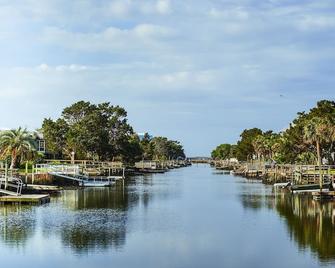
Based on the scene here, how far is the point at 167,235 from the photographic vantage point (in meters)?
37.2

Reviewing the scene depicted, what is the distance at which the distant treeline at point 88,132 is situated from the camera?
12331cm

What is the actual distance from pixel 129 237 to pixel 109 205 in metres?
20.4

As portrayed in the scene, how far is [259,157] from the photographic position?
16500cm

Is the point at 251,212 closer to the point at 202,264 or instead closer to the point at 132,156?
the point at 202,264

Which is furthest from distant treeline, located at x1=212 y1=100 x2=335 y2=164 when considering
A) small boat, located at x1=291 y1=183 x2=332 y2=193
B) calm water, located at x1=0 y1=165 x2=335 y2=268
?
calm water, located at x1=0 y1=165 x2=335 y2=268

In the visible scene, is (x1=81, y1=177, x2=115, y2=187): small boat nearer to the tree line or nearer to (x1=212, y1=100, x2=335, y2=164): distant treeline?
the tree line

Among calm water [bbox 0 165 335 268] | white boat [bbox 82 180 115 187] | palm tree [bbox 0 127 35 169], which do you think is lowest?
calm water [bbox 0 165 335 268]

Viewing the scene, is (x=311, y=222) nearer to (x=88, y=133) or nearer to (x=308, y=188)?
(x=308, y=188)

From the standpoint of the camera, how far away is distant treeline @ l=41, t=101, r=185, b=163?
405 feet

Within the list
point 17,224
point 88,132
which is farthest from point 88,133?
point 17,224

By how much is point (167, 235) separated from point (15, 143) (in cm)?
3625

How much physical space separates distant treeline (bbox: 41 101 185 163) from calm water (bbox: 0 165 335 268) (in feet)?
214

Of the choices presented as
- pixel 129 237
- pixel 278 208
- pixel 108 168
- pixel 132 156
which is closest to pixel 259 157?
pixel 132 156

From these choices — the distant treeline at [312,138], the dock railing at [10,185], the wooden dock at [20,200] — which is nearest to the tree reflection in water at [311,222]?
the distant treeline at [312,138]
